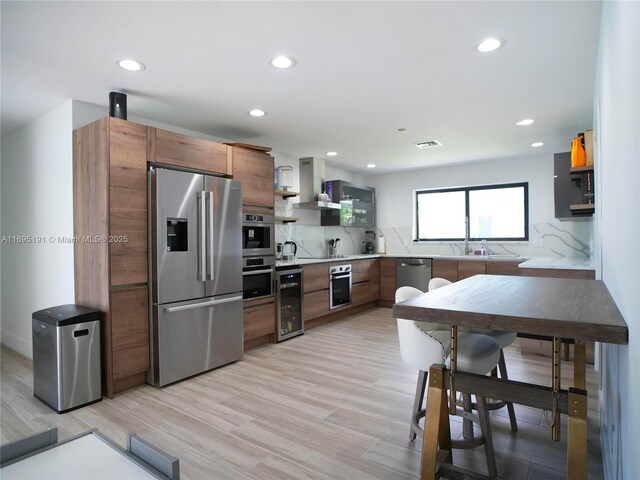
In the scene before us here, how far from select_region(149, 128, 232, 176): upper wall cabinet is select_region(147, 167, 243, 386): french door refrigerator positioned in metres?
0.16

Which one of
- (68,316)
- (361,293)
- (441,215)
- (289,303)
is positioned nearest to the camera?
(68,316)

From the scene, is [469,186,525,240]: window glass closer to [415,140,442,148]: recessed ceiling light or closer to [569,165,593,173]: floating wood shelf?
[415,140,442,148]: recessed ceiling light

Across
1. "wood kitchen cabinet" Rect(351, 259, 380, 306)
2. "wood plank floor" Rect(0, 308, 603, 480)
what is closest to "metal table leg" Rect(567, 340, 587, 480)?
"wood plank floor" Rect(0, 308, 603, 480)

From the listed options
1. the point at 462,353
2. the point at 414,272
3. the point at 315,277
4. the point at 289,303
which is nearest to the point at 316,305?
the point at 315,277

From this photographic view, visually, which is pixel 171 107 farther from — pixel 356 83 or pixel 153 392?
pixel 153 392

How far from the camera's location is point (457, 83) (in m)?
2.89

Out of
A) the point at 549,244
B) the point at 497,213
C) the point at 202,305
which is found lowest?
the point at 202,305

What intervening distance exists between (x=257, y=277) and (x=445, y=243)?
3.71m

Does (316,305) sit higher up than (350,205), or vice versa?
(350,205)

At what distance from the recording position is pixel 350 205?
6.15 m

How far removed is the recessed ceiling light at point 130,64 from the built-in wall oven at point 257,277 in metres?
1.91

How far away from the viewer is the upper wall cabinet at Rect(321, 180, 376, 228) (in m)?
5.80

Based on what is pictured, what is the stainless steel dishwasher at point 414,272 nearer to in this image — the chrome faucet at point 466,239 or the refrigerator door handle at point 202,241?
the chrome faucet at point 466,239

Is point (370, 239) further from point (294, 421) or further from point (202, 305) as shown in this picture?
point (294, 421)
